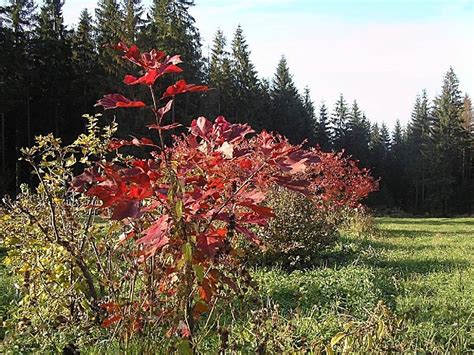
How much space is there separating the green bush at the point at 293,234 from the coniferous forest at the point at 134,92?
9315mm

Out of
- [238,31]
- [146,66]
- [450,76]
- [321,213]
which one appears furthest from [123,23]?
[450,76]

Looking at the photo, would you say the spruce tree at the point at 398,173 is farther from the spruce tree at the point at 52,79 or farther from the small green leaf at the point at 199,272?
the small green leaf at the point at 199,272

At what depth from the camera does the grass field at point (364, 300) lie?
2990 millimetres

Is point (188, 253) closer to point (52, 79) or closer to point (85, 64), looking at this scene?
point (52, 79)

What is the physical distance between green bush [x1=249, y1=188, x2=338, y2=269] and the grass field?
0.26 m

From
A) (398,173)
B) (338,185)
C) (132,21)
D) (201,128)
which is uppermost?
(132,21)

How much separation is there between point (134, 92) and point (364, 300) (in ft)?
66.3

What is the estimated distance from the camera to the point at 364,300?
442 centimetres

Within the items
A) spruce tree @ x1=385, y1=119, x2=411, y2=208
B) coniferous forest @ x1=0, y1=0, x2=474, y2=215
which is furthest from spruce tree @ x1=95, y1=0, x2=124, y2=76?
spruce tree @ x1=385, y1=119, x2=411, y2=208

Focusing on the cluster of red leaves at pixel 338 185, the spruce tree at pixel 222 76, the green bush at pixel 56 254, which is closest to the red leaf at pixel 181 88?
the green bush at pixel 56 254

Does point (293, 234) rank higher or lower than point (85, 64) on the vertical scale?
lower

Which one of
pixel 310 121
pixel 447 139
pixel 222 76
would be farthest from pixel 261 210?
pixel 447 139

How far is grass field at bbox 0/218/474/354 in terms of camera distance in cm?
299

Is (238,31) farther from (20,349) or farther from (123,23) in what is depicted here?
(20,349)
